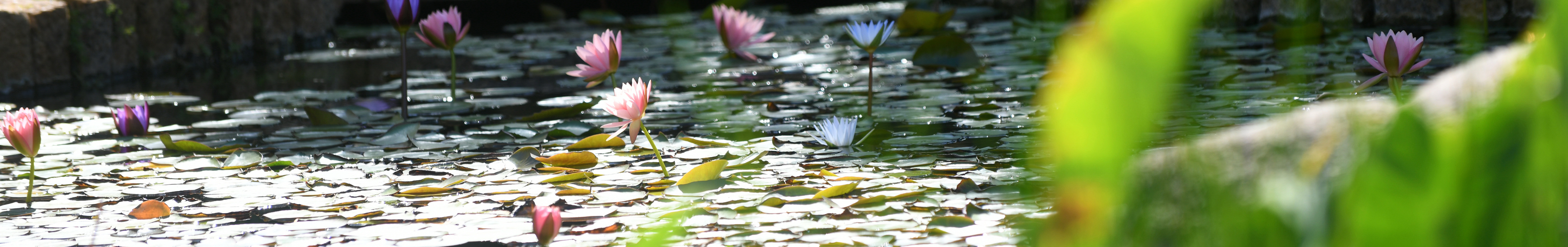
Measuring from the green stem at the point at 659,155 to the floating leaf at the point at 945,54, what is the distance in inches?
47.8

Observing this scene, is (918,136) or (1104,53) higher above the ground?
(1104,53)

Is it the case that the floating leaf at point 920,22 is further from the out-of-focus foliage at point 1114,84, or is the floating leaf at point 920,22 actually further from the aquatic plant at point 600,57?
the out-of-focus foliage at point 1114,84

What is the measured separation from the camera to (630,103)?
1780 millimetres

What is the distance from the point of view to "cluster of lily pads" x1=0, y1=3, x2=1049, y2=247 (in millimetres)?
1521

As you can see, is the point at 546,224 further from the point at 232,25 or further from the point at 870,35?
the point at 232,25

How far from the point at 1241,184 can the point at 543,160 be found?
1436mm

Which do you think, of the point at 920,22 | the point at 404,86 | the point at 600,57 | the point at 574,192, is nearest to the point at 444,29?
the point at 404,86

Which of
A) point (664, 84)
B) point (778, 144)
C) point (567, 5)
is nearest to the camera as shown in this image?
point (778, 144)

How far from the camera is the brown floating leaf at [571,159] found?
6.52 feet

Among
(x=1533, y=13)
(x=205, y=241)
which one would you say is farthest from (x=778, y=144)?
(x=1533, y=13)

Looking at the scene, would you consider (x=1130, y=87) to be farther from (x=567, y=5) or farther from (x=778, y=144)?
(x=567, y=5)

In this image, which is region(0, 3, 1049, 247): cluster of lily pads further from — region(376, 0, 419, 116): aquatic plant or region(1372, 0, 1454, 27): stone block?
region(1372, 0, 1454, 27): stone block

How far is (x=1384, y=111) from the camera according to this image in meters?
0.71

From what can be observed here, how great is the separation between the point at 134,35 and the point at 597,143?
2203 mm
